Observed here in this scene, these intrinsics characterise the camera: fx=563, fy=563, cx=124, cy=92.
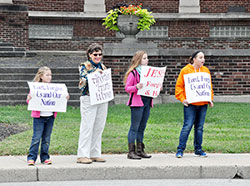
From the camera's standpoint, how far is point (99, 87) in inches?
318

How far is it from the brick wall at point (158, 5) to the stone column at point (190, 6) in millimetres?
324

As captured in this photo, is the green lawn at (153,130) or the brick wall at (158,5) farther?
the brick wall at (158,5)

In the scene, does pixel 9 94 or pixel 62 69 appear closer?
pixel 9 94

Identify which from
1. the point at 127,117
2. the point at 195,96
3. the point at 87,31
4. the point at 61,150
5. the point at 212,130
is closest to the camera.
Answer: the point at 195,96

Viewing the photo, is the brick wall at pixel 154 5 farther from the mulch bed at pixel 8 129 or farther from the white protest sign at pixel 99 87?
the white protest sign at pixel 99 87

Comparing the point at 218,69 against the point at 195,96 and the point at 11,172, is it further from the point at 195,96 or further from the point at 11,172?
the point at 11,172

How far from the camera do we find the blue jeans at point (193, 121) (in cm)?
864

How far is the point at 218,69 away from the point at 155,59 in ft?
6.24

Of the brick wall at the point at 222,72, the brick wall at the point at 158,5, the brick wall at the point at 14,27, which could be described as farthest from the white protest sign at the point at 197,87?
the brick wall at the point at 158,5

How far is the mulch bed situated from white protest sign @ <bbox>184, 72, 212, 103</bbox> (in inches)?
150

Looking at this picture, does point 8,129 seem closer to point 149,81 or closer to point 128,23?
point 149,81

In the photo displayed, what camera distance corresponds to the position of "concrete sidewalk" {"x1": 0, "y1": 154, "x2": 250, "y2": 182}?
765 centimetres

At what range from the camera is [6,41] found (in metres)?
21.1

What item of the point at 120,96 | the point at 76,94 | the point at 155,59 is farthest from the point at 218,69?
the point at 76,94
